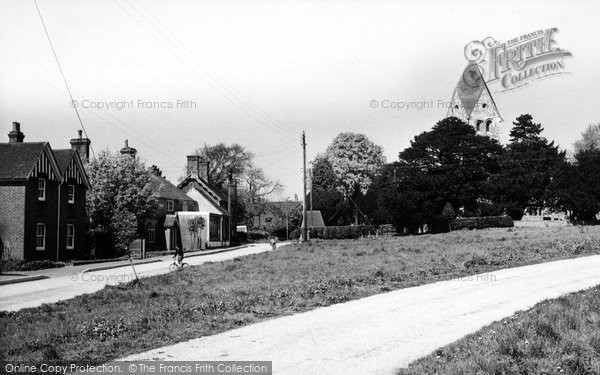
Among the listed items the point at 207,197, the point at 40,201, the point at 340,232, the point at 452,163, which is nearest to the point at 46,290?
the point at 40,201

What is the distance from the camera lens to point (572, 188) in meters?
59.4

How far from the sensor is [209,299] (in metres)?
15.5

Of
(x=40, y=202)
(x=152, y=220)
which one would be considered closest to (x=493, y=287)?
(x=40, y=202)

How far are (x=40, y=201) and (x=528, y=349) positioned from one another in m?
35.7

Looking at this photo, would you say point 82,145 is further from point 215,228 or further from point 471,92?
point 471,92

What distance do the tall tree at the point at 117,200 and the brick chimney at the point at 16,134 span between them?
6.49m

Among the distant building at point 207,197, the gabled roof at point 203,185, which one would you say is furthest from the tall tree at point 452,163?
the gabled roof at point 203,185

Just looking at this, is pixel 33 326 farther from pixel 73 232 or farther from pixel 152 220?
pixel 152 220

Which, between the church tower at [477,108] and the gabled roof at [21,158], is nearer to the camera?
the gabled roof at [21,158]

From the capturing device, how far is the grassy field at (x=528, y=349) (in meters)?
7.39

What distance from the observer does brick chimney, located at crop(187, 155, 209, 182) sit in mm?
81688

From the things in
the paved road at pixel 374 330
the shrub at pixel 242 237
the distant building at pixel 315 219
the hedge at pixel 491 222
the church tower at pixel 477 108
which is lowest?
the paved road at pixel 374 330

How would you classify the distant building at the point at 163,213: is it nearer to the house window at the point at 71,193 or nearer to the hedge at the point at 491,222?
the house window at the point at 71,193

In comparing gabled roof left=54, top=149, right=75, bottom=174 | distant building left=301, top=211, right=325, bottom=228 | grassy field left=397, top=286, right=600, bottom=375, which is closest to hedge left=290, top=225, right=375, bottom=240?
distant building left=301, top=211, right=325, bottom=228
